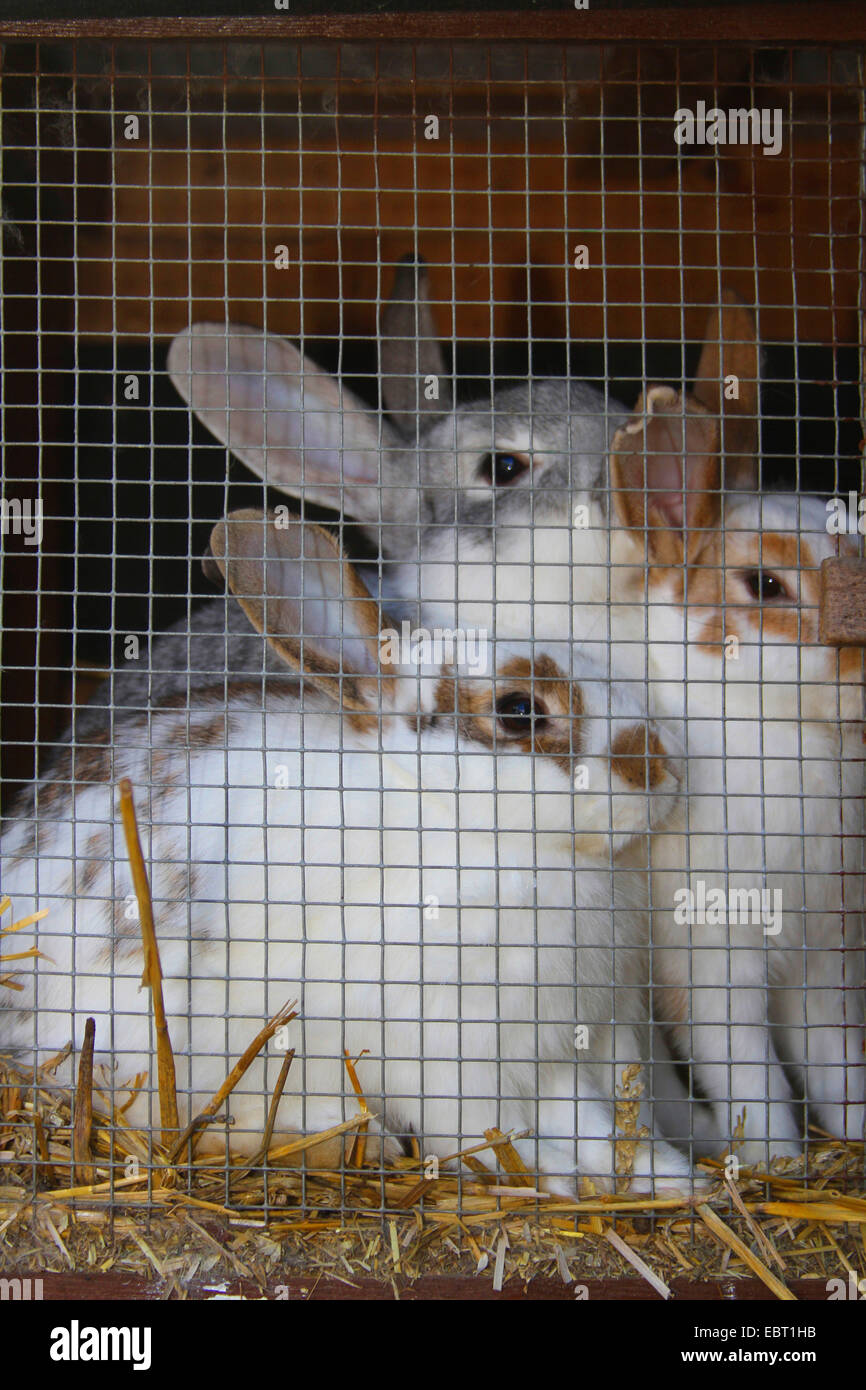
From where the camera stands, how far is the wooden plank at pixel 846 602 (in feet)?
8.63

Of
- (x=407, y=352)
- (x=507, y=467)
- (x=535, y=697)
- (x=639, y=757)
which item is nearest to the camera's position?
(x=639, y=757)

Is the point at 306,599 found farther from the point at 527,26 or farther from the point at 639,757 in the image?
the point at 527,26

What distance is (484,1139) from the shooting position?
2666 millimetres

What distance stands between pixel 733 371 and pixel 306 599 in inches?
51.9

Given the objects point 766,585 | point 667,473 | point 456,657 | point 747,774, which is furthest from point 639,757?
point 667,473

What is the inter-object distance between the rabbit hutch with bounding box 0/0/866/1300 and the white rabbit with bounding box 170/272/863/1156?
0.05ft

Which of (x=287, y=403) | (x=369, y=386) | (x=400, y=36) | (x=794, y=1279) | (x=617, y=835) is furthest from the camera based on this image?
(x=369, y=386)

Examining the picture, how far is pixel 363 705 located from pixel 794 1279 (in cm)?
144

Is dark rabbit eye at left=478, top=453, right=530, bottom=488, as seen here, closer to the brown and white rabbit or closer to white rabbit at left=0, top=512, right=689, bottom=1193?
the brown and white rabbit

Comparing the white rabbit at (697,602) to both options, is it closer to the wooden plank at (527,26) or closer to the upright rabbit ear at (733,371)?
the upright rabbit ear at (733,371)

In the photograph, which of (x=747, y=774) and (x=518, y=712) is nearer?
(x=518, y=712)

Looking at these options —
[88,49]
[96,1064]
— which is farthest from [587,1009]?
[88,49]

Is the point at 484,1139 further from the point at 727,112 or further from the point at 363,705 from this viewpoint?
the point at 727,112

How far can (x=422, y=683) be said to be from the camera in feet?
9.81
